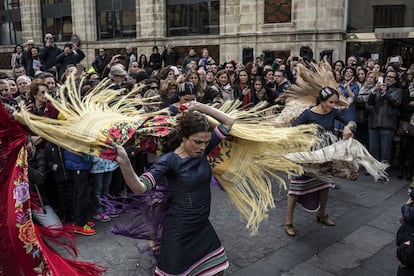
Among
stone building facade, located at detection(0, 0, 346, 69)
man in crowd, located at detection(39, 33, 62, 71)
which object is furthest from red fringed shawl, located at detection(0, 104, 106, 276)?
stone building facade, located at detection(0, 0, 346, 69)

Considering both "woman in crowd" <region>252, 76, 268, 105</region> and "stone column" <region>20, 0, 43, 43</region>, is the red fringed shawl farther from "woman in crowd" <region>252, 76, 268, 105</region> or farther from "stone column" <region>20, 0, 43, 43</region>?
"stone column" <region>20, 0, 43, 43</region>

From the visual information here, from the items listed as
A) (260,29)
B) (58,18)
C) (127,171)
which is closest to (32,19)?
(58,18)

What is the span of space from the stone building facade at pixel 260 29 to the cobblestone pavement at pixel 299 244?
9.10 m

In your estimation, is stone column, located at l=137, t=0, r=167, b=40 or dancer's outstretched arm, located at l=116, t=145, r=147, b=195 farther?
stone column, located at l=137, t=0, r=167, b=40

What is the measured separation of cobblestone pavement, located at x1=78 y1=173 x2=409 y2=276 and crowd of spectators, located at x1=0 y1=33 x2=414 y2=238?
1.54ft

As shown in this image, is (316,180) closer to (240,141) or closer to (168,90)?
(240,141)

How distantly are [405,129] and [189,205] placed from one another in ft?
17.9

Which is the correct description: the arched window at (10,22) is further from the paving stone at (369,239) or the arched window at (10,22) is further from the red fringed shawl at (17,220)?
the red fringed shawl at (17,220)

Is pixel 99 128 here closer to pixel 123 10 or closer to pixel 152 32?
pixel 152 32

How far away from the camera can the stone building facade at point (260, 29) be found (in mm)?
13852

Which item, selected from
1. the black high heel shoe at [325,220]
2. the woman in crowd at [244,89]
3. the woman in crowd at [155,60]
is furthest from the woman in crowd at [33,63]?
the black high heel shoe at [325,220]

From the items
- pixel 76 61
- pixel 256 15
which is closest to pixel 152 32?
pixel 256 15

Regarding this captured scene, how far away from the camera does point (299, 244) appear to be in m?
4.73

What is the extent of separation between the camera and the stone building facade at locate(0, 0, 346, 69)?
45.4 ft
